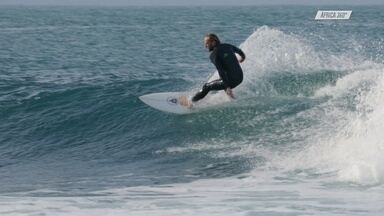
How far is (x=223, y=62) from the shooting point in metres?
14.3

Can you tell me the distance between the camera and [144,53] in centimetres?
3425

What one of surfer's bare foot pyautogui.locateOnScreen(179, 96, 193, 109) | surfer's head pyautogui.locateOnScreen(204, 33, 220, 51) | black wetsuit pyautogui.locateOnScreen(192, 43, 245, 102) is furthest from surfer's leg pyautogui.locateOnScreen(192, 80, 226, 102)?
surfer's head pyautogui.locateOnScreen(204, 33, 220, 51)

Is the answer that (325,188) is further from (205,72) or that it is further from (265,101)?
(205,72)

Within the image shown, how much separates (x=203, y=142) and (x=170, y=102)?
180 centimetres

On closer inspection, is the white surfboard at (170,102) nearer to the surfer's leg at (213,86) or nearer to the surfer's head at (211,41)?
the surfer's leg at (213,86)

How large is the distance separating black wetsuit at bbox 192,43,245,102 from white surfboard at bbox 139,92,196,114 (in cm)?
96

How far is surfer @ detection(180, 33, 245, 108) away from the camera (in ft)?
46.6

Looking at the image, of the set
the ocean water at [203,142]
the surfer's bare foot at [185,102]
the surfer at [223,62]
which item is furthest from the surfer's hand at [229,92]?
the surfer's bare foot at [185,102]

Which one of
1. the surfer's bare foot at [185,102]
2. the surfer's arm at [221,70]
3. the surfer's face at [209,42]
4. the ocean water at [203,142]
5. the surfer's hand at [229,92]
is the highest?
the surfer's face at [209,42]

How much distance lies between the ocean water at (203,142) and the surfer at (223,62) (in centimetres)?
85

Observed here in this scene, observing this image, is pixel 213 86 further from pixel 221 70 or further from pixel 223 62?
pixel 223 62

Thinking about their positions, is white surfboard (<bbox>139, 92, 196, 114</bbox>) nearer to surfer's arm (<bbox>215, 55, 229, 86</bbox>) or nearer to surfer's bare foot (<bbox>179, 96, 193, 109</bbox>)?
surfer's bare foot (<bbox>179, 96, 193, 109</bbox>)

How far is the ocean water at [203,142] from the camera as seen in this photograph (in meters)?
9.47

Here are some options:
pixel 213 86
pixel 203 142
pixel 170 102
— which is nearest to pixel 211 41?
pixel 213 86
